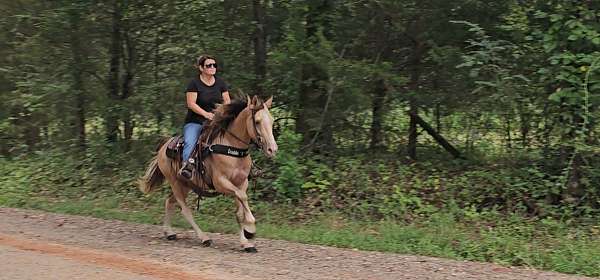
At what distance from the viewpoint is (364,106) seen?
40.9 ft

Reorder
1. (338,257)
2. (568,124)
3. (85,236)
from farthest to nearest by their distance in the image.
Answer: (568,124), (85,236), (338,257)

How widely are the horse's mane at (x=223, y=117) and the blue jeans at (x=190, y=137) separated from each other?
0.23 meters

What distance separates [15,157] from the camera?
1836cm

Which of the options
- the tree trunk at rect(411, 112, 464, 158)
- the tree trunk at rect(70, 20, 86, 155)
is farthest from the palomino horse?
the tree trunk at rect(70, 20, 86, 155)

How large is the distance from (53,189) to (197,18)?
18.2 feet

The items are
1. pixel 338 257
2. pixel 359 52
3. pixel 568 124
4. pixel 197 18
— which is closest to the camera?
pixel 338 257

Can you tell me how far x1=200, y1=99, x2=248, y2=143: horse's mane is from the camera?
8.98 metres

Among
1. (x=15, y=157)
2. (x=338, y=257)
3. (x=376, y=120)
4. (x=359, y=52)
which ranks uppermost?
(x=359, y=52)

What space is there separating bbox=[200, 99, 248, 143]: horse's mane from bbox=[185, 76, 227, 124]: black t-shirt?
24 centimetres

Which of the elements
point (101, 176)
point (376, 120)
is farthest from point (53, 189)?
point (376, 120)

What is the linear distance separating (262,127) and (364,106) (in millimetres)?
4527

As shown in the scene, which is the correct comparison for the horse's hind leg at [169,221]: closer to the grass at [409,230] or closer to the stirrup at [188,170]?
the grass at [409,230]

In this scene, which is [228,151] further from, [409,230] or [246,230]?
[409,230]

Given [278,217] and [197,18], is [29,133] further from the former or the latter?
[278,217]
